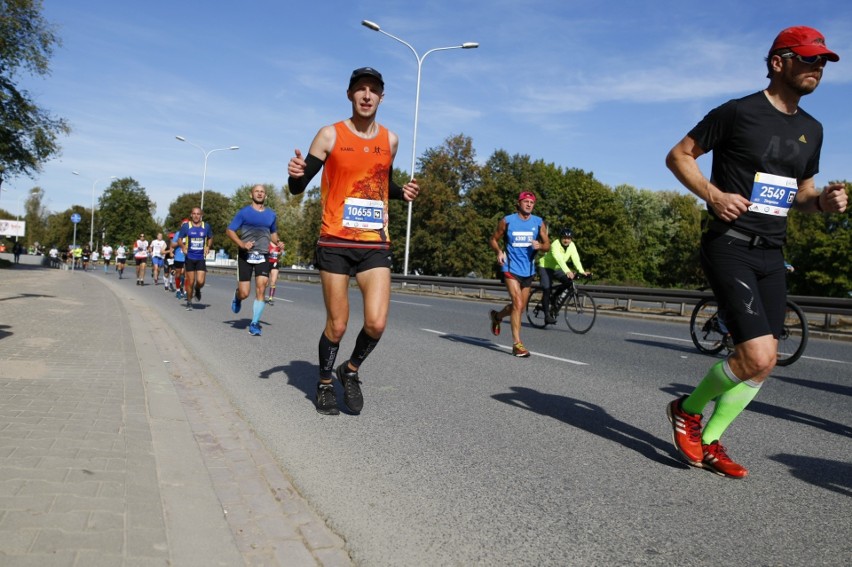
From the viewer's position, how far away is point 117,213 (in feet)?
363

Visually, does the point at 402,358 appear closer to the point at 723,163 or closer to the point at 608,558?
the point at 723,163

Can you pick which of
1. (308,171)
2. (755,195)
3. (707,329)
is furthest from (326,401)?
(707,329)

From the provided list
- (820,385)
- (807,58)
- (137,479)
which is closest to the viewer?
(137,479)

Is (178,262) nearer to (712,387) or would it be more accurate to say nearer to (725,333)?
(725,333)

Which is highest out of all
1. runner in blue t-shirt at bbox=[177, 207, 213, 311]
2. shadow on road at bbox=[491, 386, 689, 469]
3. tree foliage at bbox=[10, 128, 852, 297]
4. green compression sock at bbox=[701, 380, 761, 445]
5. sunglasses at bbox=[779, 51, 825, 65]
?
tree foliage at bbox=[10, 128, 852, 297]

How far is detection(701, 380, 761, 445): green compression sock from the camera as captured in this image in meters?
3.82

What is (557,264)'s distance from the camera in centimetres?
1315

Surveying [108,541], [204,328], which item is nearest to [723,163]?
[108,541]

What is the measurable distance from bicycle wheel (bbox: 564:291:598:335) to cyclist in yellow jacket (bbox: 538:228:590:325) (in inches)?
13.4

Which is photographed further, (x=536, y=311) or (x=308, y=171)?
(x=536, y=311)

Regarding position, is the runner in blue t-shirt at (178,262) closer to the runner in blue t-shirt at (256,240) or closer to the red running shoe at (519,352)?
the runner in blue t-shirt at (256,240)

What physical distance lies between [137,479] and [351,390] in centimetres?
210

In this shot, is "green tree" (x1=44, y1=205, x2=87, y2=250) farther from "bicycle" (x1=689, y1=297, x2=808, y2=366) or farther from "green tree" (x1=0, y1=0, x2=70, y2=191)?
"bicycle" (x1=689, y1=297, x2=808, y2=366)

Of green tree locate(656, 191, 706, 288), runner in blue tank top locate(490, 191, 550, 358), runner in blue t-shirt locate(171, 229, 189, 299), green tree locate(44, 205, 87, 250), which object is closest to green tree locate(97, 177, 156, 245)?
green tree locate(44, 205, 87, 250)
